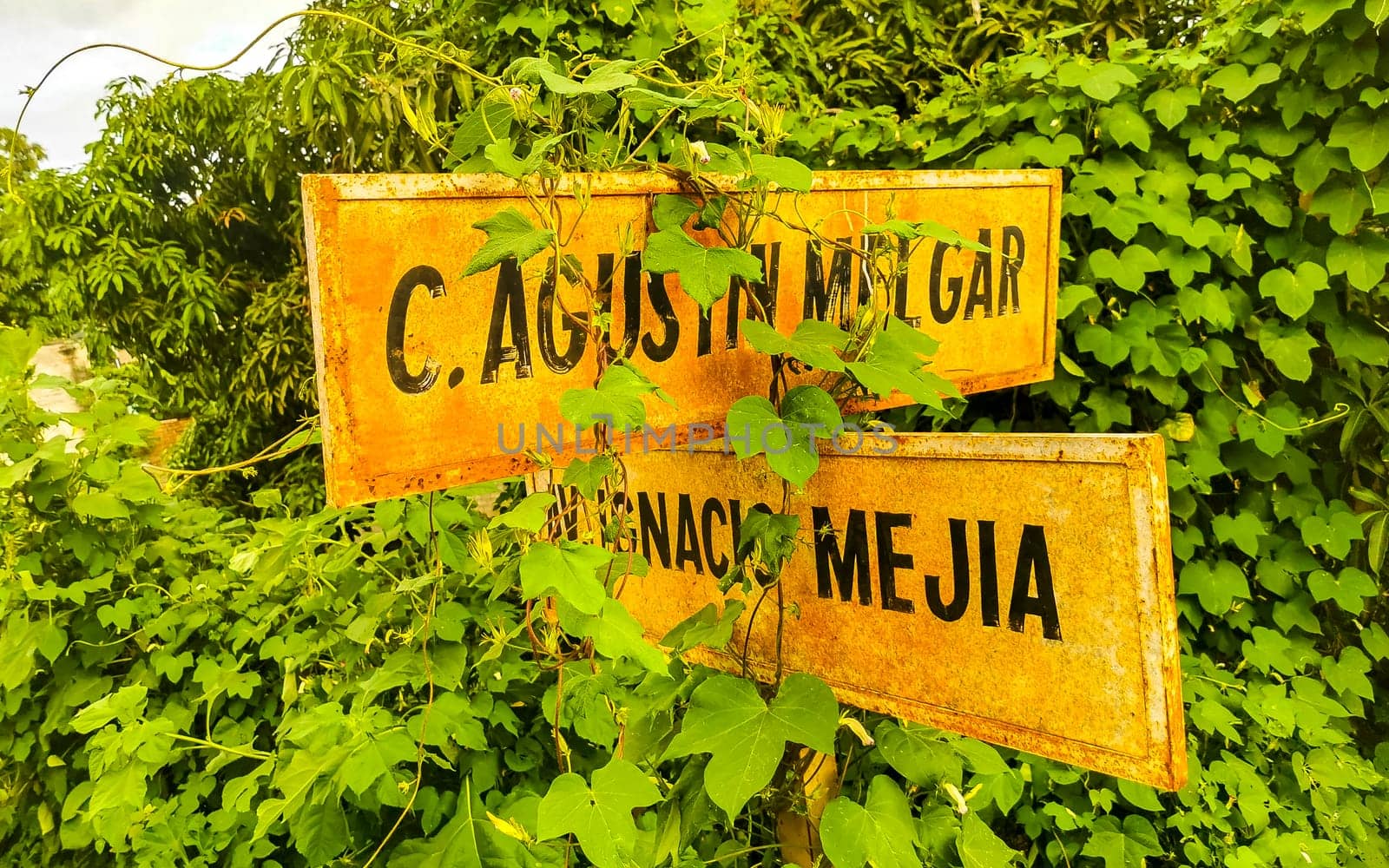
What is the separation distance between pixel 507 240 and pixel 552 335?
109 mm

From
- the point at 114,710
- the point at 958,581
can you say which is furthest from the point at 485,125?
the point at 114,710

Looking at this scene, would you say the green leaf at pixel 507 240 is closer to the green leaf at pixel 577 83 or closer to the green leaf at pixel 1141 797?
the green leaf at pixel 577 83

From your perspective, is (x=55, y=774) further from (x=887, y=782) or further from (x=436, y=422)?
(x=887, y=782)

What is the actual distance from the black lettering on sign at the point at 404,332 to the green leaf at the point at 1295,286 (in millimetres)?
1555

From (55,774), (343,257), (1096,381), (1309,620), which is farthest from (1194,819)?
(55,774)

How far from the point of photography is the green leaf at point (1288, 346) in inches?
58.1

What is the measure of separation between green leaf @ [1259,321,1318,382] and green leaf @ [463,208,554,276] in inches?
59.4

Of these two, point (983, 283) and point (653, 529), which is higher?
point (983, 283)

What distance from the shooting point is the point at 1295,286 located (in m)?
1.46

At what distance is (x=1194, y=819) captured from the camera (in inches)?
56.8

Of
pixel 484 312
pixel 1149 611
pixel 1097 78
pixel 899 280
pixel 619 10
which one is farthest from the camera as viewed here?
pixel 619 10

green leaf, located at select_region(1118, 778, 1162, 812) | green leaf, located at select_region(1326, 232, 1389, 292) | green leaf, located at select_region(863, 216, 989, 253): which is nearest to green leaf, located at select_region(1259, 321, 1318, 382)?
green leaf, located at select_region(1326, 232, 1389, 292)

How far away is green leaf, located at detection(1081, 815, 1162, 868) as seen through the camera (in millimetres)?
1417

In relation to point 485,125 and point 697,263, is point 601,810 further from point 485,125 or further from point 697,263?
point 485,125
